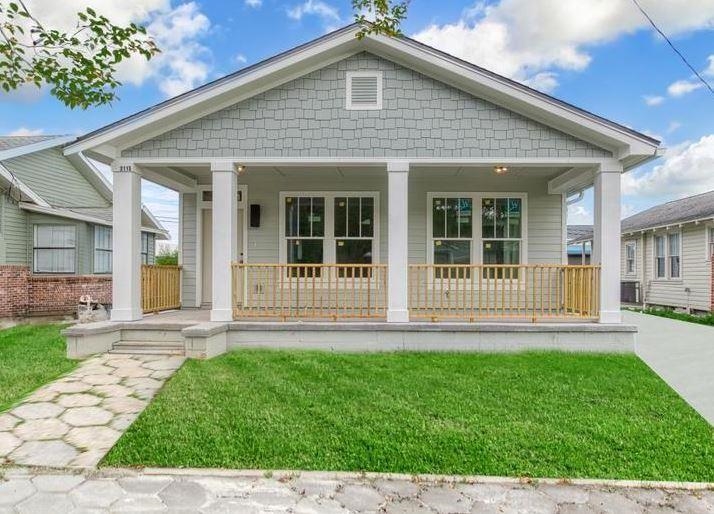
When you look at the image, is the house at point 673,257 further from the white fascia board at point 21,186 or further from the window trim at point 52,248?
the white fascia board at point 21,186

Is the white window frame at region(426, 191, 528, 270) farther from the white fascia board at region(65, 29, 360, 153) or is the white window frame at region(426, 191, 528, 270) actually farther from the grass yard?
the white fascia board at region(65, 29, 360, 153)

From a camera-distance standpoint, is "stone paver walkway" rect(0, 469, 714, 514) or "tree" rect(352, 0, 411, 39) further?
"tree" rect(352, 0, 411, 39)

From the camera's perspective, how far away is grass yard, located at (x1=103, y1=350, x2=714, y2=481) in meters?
3.55

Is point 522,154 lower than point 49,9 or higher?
lower

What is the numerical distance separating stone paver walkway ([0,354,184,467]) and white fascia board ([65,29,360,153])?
11.1 ft

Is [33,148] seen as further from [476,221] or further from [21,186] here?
[476,221]

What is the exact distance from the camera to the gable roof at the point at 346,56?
666 centimetres

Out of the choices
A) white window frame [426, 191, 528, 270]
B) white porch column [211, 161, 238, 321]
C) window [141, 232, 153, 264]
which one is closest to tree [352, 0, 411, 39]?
white porch column [211, 161, 238, 321]

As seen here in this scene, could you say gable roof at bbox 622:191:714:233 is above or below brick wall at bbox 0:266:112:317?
above

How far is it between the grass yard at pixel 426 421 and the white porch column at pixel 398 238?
1255 mm

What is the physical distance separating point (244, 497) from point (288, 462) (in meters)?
0.50

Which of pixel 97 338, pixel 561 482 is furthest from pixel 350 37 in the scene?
pixel 561 482

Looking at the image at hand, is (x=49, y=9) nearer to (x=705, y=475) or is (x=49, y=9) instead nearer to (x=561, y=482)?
(x=561, y=482)

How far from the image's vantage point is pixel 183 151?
7.15 meters
